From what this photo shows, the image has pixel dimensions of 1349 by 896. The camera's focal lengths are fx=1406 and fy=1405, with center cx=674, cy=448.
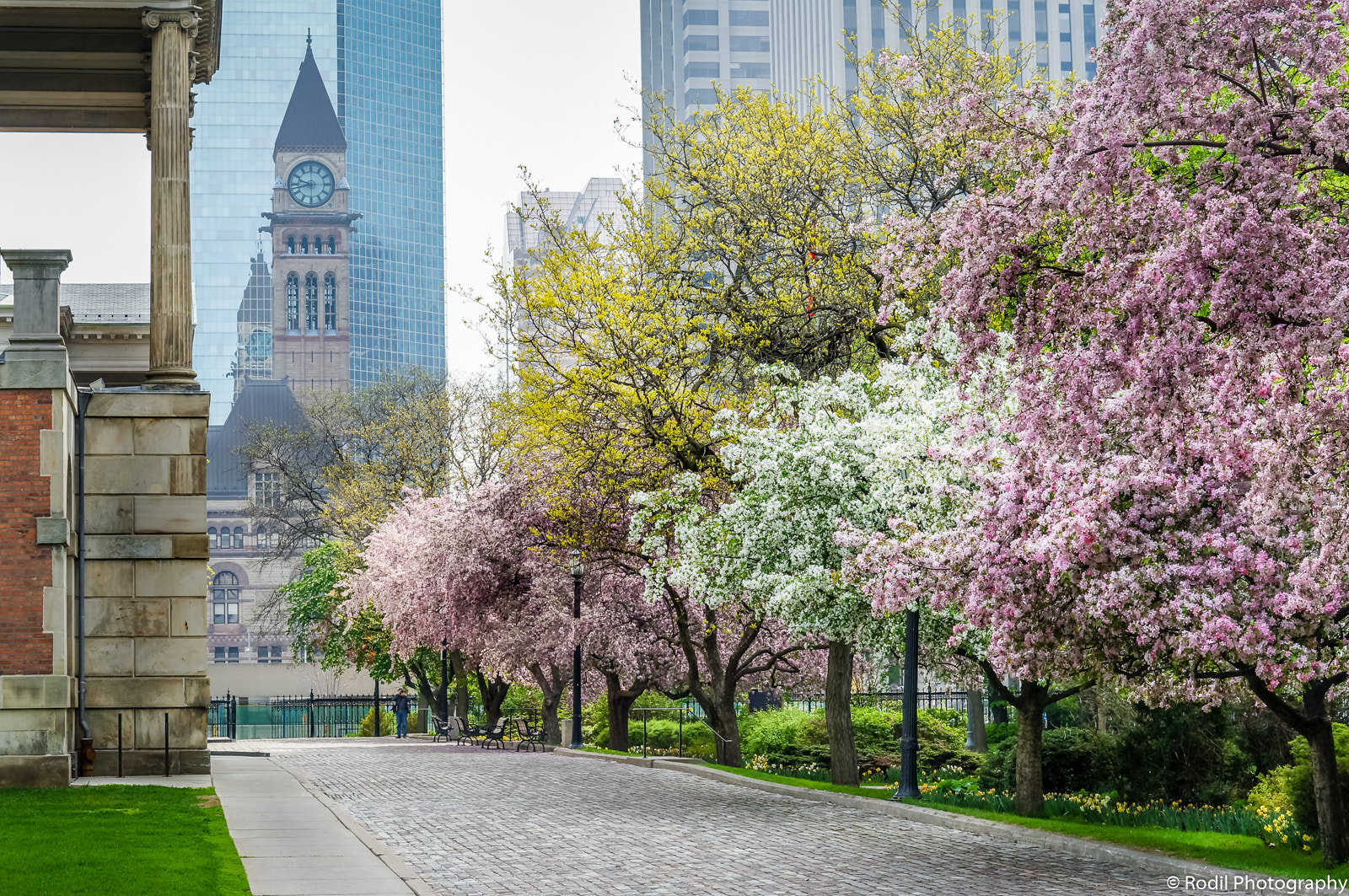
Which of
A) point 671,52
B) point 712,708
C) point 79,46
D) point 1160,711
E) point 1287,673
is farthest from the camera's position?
point 671,52

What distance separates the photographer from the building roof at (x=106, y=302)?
34.9 meters

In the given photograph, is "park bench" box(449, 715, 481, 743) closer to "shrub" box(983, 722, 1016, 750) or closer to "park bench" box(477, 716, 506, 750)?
"park bench" box(477, 716, 506, 750)

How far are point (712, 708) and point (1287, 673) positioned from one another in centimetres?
1801

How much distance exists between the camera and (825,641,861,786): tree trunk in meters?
23.5

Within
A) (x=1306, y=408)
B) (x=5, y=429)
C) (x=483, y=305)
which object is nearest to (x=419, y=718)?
(x=483, y=305)

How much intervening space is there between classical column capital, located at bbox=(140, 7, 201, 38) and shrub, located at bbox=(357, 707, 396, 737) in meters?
37.2

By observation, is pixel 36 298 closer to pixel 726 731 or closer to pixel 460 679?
pixel 726 731

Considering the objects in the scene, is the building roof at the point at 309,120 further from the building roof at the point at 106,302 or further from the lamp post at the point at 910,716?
the lamp post at the point at 910,716

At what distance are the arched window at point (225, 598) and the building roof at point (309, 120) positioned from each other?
6519cm

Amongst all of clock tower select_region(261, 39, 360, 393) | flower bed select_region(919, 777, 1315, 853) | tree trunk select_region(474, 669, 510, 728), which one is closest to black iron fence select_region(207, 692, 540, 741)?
tree trunk select_region(474, 669, 510, 728)

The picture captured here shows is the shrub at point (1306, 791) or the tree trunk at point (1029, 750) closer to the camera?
the shrub at point (1306, 791)

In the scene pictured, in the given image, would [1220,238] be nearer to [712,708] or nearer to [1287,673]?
[1287,673]

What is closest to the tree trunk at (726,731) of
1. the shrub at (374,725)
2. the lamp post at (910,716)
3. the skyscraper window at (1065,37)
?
the lamp post at (910,716)

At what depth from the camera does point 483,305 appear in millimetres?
27109
